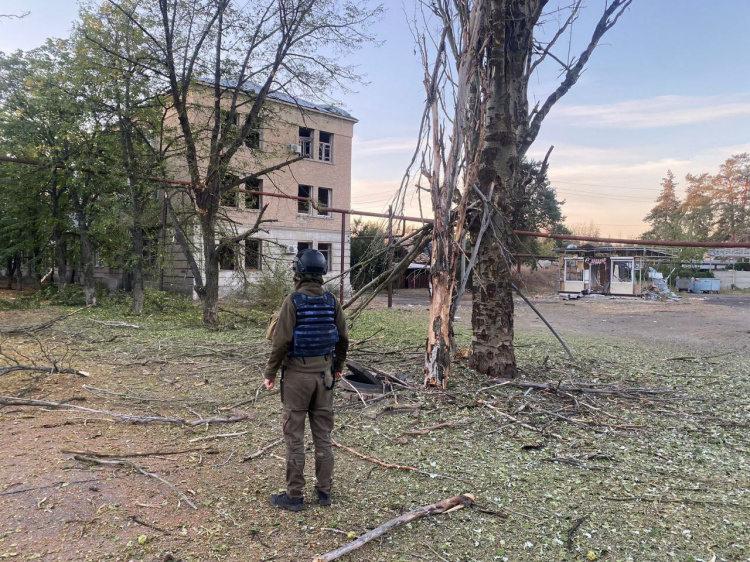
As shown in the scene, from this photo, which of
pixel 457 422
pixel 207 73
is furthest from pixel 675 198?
pixel 457 422

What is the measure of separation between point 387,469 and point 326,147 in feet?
81.5

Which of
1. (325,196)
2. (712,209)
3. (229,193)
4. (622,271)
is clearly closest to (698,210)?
(712,209)

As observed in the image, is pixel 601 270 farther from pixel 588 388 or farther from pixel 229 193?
pixel 588 388

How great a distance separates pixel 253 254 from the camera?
13.4 meters

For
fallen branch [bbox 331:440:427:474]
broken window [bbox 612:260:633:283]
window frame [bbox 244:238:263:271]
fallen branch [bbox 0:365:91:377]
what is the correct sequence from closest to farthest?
fallen branch [bbox 331:440:427:474] < fallen branch [bbox 0:365:91:377] < window frame [bbox 244:238:263:271] < broken window [bbox 612:260:633:283]

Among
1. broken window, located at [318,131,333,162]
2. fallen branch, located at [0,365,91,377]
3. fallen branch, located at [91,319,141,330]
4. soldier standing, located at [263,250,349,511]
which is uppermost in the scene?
broken window, located at [318,131,333,162]

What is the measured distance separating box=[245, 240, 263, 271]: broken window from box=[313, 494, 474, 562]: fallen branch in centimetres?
1093

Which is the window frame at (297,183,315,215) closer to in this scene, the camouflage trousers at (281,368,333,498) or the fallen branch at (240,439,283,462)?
the fallen branch at (240,439,283,462)

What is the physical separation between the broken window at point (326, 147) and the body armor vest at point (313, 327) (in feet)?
80.0

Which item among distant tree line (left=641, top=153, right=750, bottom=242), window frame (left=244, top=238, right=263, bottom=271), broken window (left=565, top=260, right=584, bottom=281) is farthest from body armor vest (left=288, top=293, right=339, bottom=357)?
distant tree line (left=641, top=153, right=750, bottom=242)

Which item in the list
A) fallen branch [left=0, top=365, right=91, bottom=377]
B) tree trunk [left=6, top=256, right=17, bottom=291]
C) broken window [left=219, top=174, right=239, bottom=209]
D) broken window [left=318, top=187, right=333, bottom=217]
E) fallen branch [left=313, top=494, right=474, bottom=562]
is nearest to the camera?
fallen branch [left=313, top=494, right=474, bottom=562]

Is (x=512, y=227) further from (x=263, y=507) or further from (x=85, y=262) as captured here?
(x=85, y=262)

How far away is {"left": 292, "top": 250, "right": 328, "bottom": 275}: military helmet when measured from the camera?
11.5ft

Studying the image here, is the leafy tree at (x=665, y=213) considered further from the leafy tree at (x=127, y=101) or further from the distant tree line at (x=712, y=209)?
the leafy tree at (x=127, y=101)
